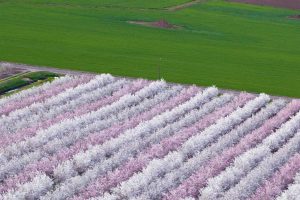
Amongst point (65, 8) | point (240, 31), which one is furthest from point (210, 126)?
point (65, 8)

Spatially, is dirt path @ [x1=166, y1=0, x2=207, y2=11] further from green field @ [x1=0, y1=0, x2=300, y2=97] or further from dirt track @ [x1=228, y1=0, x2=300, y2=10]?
dirt track @ [x1=228, y1=0, x2=300, y2=10]

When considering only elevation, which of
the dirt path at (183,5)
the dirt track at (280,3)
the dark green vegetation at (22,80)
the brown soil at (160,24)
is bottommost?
the dirt track at (280,3)

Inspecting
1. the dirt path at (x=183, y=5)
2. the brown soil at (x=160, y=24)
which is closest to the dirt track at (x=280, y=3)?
the dirt path at (x=183, y=5)

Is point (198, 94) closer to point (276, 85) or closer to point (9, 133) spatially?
point (276, 85)

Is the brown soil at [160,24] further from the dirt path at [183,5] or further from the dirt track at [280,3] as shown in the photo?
the dirt track at [280,3]

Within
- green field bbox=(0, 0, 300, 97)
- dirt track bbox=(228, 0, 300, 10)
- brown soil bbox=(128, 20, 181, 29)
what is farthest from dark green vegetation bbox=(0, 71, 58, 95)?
dirt track bbox=(228, 0, 300, 10)

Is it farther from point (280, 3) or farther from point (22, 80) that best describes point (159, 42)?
point (280, 3)
